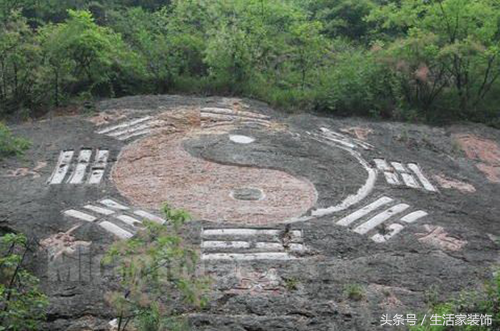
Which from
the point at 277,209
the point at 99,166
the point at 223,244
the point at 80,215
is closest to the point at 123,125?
the point at 99,166

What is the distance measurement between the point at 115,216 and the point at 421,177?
16.6 feet

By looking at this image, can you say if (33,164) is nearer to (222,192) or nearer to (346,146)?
(222,192)

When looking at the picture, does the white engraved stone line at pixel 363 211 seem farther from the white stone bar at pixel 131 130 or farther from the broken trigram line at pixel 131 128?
the white stone bar at pixel 131 130

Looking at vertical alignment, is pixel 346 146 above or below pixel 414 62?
below

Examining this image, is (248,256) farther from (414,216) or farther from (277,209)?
(414,216)

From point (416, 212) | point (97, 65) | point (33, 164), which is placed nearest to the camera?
point (416, 212)

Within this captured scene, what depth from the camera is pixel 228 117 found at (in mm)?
12047

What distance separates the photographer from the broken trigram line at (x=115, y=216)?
7.62 m

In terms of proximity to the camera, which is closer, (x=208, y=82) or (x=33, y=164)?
(x=33, y=164)

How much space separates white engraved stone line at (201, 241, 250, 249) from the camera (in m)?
7.41

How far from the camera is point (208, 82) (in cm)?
1402

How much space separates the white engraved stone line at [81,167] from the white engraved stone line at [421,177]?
5.32m

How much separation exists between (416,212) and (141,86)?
24.5 ft

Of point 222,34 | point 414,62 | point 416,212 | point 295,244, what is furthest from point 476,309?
point 222,34
